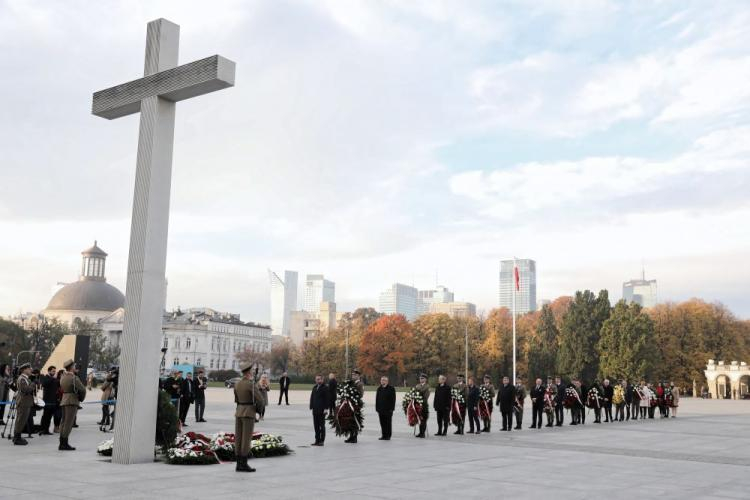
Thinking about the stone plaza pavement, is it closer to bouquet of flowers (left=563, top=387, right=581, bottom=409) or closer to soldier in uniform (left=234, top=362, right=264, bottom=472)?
soldier in uniform (left=234, top=362, right=264, bottom=472)

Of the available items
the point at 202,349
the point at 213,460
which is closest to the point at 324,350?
the point at 202,349

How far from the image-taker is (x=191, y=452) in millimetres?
13039

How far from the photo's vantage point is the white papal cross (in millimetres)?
12992

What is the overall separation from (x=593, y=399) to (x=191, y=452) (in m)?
19.7

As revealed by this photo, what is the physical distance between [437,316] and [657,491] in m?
74.4

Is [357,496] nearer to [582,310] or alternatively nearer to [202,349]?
[582,310]

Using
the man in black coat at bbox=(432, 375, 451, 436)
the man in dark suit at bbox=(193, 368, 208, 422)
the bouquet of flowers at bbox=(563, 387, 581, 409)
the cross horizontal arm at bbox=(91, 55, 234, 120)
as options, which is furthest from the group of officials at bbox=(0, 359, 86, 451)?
the bouquet of flowers at bbox=(563, 387, 581, 409)

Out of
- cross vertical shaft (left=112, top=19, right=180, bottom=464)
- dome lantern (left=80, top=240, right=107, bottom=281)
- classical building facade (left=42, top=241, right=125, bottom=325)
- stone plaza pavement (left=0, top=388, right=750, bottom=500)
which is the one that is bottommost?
stone plaza pavement (left=0, top=388, right=750, bottom=500)

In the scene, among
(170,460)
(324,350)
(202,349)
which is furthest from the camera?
(202,349)

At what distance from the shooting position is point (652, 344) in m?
76.7

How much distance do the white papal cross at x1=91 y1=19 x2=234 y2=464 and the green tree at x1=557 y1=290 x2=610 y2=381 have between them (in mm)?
69953

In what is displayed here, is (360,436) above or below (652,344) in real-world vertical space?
below

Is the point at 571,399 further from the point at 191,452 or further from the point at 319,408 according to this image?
the point at 191,452

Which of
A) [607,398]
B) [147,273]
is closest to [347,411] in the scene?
[147,273]
